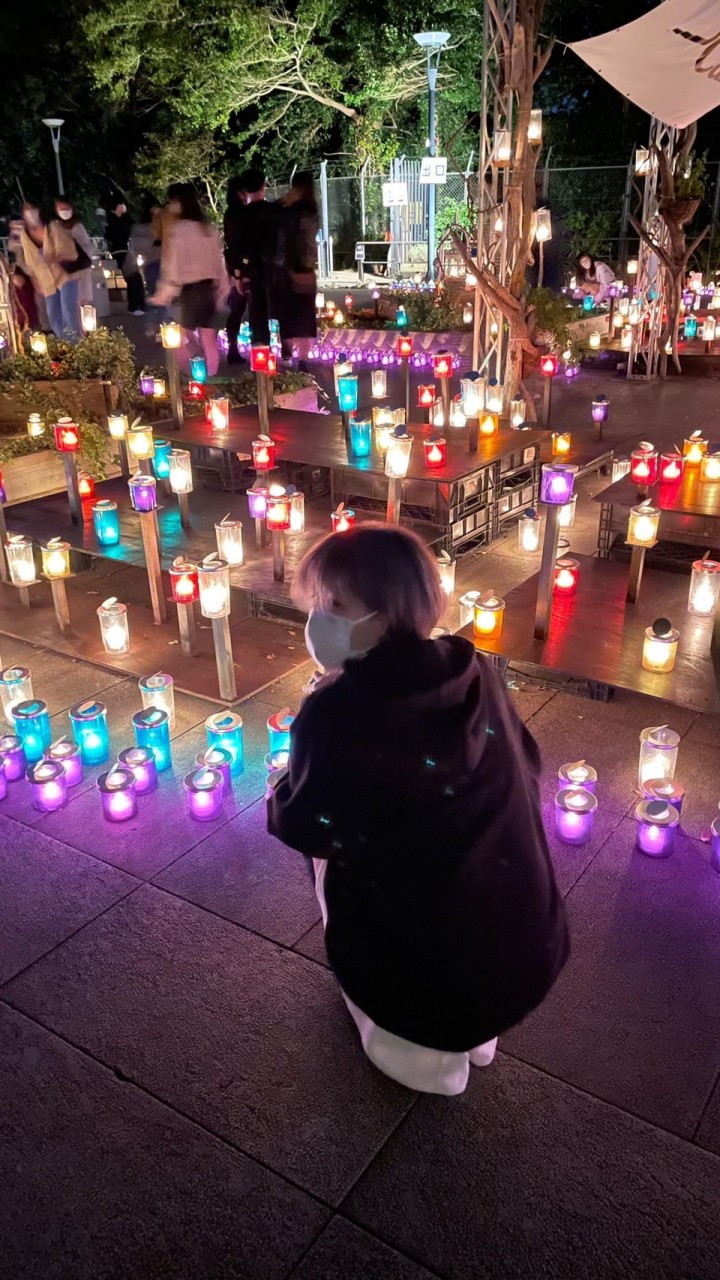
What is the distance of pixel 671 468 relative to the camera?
17.7 feet

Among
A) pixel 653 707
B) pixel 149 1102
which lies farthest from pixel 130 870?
pixel 653 707

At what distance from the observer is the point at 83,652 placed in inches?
199

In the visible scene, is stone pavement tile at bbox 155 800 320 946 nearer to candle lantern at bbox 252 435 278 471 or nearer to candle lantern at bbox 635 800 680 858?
candle lantern at bbox 635 800 680 858

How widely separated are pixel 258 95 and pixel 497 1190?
65.2 feet

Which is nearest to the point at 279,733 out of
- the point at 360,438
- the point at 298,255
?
the point at 360,438

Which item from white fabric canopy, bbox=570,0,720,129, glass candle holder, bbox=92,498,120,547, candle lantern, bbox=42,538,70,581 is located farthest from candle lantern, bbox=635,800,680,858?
glass candle holder, bbox=92,498,120,547

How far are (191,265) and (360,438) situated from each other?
2763 mm

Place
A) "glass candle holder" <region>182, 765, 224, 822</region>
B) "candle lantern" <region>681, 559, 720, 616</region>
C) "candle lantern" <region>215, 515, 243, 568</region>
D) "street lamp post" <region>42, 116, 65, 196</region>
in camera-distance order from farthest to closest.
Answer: "street lamp post" <region>42, 116, 65, 196</region>
"candle lantern" <region>215, 515, 243, 568</region>
"candle lantern" <region>681, 559, 720, 616</region>
"glass candle holder" <region>182, 765, 224, 822</region>

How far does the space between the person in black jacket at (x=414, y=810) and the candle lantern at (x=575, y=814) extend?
1145mm

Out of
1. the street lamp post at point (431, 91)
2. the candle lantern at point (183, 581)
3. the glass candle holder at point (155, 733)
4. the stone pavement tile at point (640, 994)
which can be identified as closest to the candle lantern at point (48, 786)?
the glass candle holder at point (155, 733)

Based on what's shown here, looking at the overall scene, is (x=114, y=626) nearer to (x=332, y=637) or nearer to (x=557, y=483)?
(x=557, y=483)

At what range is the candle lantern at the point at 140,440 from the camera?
5.43 metres

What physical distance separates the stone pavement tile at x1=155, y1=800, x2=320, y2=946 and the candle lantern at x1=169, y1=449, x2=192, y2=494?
8.59ft

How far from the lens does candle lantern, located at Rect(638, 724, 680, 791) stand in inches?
144
